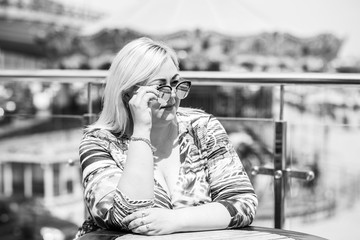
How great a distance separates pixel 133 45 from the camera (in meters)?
1.44

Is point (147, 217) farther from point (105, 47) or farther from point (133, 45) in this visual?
point (105, 47)

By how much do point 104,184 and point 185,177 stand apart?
25 cm

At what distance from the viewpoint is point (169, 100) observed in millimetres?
1423

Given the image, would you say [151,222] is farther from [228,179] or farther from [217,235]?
[228,179]

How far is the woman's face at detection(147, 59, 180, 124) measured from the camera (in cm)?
142

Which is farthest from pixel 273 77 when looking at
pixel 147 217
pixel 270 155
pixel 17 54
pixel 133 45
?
pixel 17 54

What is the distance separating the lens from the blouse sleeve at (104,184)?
1.22 m

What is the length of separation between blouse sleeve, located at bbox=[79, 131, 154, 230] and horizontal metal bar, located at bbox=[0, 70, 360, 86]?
85cm

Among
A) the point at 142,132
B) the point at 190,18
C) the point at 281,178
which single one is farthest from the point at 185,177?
the point at 190,18

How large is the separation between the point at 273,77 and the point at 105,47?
9.10m

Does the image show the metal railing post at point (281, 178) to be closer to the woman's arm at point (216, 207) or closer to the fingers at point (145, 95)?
the woman's arm at point (216, 207)

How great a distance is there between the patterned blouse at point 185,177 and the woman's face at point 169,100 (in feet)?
0.38

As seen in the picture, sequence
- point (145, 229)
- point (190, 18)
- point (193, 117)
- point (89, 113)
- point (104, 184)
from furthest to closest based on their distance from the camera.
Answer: point (190, 18)
point (89, 113)
point (193, 117)
point (104, 184)
point (145, 229)

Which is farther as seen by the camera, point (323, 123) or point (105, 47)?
point (105, 47)
